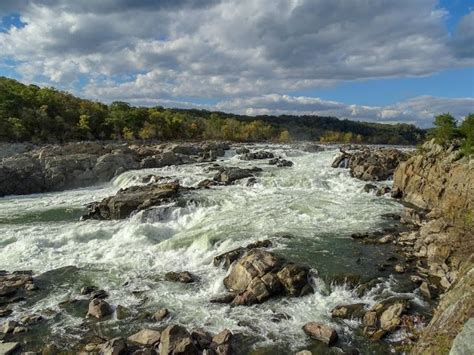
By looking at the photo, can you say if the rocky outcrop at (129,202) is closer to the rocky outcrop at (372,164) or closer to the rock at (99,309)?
the rock at (99,309)

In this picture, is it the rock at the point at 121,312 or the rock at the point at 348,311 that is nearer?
the rock at the point at 348,311

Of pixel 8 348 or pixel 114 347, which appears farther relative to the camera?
pixel 8 348

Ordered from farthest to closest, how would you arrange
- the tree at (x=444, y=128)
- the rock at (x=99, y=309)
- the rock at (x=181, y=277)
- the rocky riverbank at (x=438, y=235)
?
the tree at (x=444, y=128) → the rock at (x=181, y=277) → the rock at (x=99, y=309) → the rocky riverbank at (x=438, y=235)

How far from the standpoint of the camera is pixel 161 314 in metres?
14.1

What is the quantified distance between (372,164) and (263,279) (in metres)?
25.2

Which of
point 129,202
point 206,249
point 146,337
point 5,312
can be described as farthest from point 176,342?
point 129,202

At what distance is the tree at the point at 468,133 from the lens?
2669cm

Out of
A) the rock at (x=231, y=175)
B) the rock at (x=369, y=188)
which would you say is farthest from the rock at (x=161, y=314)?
the rock at (x=369, y=188)

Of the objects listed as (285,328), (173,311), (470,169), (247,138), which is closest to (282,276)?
(285,328)

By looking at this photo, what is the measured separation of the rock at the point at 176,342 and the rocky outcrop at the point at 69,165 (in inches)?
1363

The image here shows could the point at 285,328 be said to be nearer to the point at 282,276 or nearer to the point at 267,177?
the point at 282,276

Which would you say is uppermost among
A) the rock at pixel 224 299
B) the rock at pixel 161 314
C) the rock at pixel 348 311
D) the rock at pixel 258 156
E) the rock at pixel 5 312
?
the rock at pixel 258 156

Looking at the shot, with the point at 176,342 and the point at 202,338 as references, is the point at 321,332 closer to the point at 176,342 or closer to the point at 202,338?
the point at 202,338

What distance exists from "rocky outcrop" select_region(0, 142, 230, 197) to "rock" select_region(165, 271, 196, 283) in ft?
96.8
